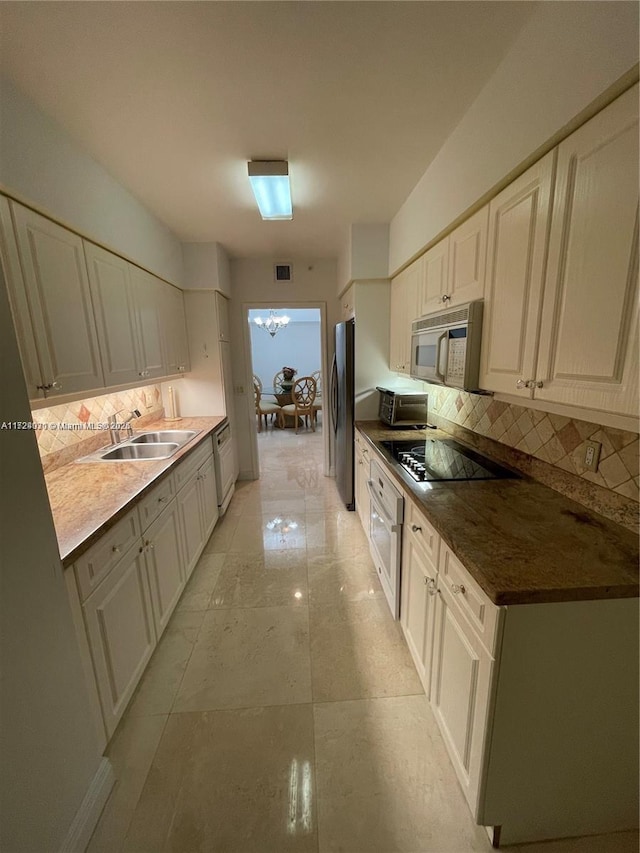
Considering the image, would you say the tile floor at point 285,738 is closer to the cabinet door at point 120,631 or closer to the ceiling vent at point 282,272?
the cabinet door at point 120,631

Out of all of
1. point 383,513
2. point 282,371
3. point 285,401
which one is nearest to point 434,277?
point 383,513

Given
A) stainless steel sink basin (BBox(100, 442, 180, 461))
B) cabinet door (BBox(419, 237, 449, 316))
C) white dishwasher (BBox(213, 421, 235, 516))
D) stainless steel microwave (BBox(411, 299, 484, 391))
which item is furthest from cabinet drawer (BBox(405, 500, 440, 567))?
white dishwasher (BBox(213, 421, 235, 516))

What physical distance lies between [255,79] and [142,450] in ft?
7.43

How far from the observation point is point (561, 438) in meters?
1.44

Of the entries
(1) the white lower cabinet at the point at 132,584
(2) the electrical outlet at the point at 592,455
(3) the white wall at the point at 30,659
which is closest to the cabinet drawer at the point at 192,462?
(1) the white lower cabinet at the point at 132,584

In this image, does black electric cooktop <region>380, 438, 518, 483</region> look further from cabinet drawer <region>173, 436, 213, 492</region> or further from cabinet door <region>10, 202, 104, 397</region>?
cabinet door <region>10, 202, 104, 397</region>

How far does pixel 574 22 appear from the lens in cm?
91

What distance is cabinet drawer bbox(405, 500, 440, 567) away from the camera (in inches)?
50.1

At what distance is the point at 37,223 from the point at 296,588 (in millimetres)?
2396

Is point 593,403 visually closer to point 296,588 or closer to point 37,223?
point 296,588

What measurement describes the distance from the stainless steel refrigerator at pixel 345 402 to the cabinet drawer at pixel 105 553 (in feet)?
6.31

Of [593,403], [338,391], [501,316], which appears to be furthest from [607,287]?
[338,391]

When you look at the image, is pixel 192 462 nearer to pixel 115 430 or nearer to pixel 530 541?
pixel 115 430

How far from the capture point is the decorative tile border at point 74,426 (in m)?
1.84
